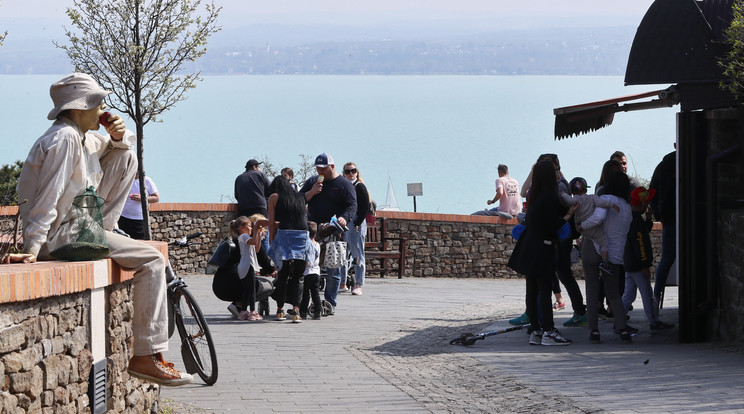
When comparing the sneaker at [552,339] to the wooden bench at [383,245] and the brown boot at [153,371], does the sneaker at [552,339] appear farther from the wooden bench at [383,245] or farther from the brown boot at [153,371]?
the wooden bench at [383,245]

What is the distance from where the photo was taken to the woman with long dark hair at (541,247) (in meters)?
10.4

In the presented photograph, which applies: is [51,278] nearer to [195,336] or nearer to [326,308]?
[195,336]

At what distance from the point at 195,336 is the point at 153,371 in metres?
1.54

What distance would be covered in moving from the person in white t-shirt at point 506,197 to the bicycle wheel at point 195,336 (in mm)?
12842

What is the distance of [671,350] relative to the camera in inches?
406

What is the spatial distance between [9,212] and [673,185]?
9.83 m

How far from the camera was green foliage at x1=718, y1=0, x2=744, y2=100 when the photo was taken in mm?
10008

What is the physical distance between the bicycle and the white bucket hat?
175 centimetres

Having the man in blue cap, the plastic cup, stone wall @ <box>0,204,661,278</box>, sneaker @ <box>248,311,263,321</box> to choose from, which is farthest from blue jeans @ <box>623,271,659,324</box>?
stone wall @ <box>0,204,661,278</box>

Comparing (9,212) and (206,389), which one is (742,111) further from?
(9,212)

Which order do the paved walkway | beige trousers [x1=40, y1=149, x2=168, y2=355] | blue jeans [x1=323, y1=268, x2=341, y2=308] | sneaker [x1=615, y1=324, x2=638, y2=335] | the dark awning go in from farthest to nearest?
blue jeans [x1=323, y1=268, x2=341, y2=308], the dark awning, sneaker [x1=615, y1=324, x2=638, y2=335], the paved walkway, beige trousers [x1=40, y1=149, x2=168, y2=355]

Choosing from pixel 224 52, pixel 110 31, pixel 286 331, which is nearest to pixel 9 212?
pixel 110 31

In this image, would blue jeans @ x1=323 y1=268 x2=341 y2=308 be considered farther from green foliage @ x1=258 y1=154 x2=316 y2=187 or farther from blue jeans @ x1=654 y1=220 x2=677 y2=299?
green foliage @ x1=258 y1=154 x2=316 y2=187

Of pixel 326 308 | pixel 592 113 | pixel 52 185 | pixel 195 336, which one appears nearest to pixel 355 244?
pixel 326 308
